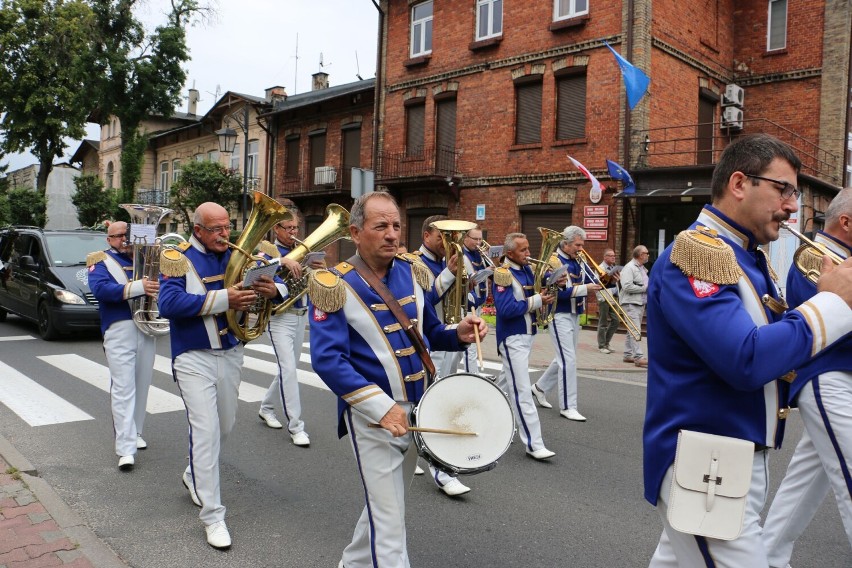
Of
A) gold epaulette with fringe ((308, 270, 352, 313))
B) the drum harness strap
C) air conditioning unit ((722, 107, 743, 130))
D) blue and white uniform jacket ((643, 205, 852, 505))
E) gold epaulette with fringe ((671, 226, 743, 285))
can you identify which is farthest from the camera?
air conditioning unit ((722, 107, 743, 130))

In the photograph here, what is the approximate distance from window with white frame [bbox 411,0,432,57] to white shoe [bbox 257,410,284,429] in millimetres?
16725

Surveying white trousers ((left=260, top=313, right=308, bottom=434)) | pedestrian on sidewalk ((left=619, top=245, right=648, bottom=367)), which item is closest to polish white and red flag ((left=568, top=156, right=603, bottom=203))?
pedestrian on sidewalk ((left=619, top=245, right=648, bottom=367))

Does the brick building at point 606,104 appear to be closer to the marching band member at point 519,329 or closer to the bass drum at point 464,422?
the marching band member at point 519,329

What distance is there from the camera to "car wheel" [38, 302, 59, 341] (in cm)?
1198

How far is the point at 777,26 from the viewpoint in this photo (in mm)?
19125

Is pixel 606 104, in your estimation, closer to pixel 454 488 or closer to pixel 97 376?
pixel 97 376

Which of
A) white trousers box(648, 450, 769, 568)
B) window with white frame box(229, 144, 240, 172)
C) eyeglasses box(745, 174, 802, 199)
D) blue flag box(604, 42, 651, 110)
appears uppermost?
window with white frame box(229, 144, 240, 172)

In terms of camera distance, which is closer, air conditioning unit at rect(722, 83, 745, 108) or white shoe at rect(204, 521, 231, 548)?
white shoe at rect(204, 521, 231, 548)

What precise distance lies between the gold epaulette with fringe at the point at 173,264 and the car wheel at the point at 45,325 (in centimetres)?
909

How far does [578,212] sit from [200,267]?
14043 millimetres

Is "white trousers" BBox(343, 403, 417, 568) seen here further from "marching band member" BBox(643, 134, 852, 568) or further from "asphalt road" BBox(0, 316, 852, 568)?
"marching band member" BBox(643, 134, 852, 568)

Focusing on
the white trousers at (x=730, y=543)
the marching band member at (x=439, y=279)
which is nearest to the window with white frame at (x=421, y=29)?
the marching band member at (x=439, y=279)

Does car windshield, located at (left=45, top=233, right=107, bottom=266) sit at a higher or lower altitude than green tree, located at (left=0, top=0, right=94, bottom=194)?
lower

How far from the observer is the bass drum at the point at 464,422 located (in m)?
2.86
